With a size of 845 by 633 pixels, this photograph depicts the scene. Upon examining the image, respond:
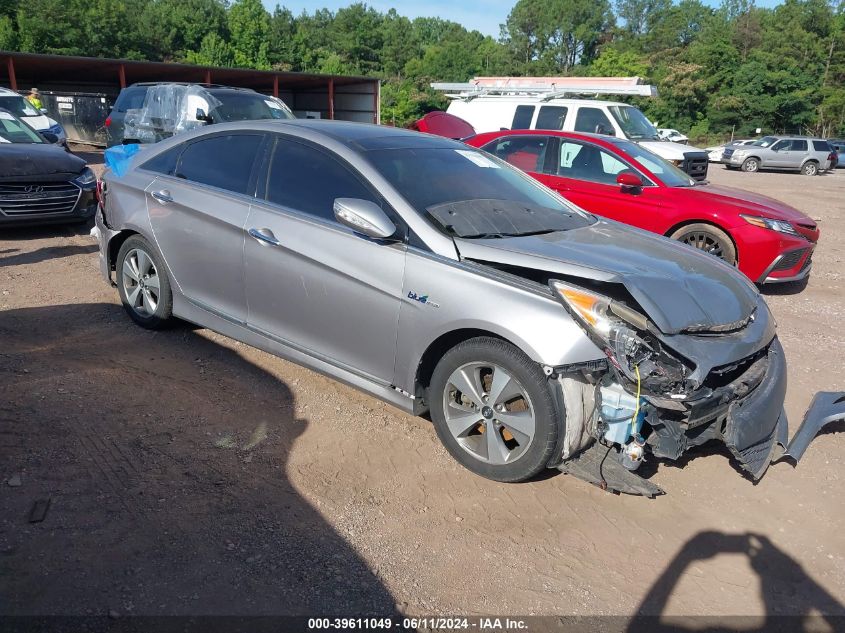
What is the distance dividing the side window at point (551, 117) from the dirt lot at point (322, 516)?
33.5ft

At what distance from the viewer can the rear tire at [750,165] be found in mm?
30047

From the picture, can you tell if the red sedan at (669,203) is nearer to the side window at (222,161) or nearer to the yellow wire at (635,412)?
the side window at (222,161)

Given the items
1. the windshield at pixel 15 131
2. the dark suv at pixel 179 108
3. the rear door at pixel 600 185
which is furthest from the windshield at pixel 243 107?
the rear door at pixel 600 185

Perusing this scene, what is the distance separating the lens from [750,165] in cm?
3034

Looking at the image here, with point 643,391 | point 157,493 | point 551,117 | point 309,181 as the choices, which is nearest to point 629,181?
point 309,181

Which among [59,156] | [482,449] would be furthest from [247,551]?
[59,156]

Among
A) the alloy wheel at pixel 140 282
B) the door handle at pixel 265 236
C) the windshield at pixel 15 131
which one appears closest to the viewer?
the door handle at pixel 265 236

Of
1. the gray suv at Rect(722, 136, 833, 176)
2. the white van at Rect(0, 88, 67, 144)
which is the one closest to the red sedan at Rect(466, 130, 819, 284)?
the white van at Rect(0, 88, 67, 144)

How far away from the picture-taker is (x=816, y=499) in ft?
11.6

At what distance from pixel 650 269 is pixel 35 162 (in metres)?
7.66

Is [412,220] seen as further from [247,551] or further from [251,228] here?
[247,551]

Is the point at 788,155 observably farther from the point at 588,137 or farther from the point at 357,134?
the point at 357,134

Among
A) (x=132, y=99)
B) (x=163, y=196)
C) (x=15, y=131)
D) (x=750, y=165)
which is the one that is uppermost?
(x=132, y=99)

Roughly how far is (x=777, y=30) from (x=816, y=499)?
76.6 meters
